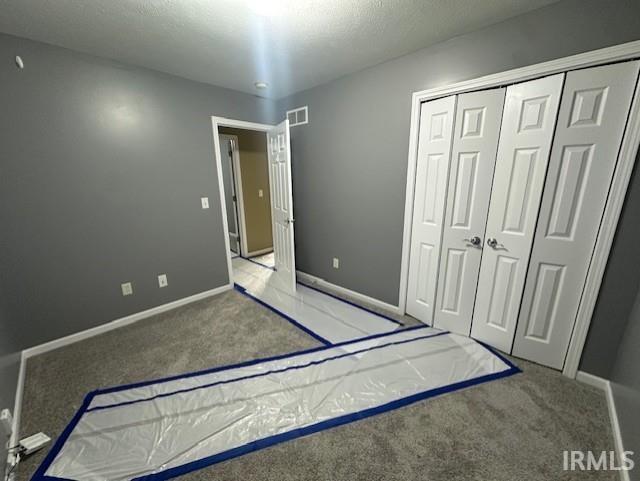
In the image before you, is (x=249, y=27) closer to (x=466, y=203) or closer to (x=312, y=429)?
(x=466, y=203)

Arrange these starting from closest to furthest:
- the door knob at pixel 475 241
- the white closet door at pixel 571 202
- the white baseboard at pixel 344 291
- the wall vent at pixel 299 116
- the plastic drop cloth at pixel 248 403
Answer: the plastic drop cloth at pixel 248 403 < the white closet door at pixel 571 202 < the door knob at pixel 475 241 < the white baseboard at pixel 344 291 < the wall vent at pixel 299 116

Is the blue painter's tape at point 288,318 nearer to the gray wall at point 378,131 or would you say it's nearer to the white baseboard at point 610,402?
the gray wall at point 378,131

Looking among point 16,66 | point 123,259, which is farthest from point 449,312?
point 16,66

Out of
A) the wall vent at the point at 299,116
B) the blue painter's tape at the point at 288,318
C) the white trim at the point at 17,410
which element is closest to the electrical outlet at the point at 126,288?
the white trim at the point at 17,410

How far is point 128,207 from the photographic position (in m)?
2.45

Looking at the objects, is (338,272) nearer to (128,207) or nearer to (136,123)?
(128,207)

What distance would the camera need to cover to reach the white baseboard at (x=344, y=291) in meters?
2.72

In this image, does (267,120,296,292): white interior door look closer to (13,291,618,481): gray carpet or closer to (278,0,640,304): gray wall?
(278,0,640,304): gray wall

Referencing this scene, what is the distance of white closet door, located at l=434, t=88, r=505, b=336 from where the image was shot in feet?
6.15

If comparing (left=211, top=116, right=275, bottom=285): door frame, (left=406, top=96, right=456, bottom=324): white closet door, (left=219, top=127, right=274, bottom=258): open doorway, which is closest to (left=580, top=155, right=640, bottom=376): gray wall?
(left=406, top=96, right=456, bottom=324): white closet door

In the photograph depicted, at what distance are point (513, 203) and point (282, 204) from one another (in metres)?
2.36

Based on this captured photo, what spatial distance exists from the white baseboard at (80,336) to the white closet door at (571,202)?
316 centimetres

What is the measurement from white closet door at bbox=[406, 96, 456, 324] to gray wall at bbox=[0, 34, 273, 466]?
2.22 m

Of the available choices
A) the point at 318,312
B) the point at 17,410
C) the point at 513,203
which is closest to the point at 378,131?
the point at 513,203
